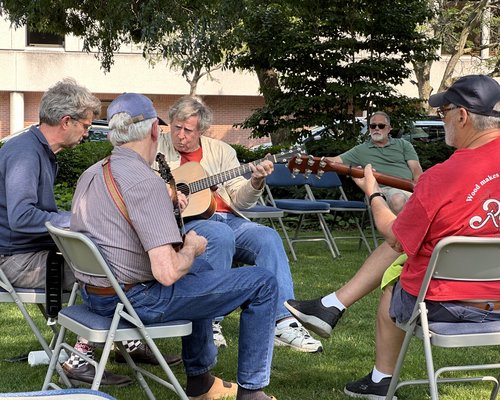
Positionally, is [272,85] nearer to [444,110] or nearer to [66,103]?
[66,103]

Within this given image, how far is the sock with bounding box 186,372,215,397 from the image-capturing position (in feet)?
14.8

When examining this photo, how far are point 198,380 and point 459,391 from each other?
1356 mm

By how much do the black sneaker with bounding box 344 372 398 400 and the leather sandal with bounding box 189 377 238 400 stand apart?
59 cm

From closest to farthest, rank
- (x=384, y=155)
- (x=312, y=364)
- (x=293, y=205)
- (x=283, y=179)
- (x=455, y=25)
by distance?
(x=312, y=364), (x=293, y=205), (x=384, y=155), (x=283, y=179), (x=455, y=25)

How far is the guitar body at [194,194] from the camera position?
5922 mm

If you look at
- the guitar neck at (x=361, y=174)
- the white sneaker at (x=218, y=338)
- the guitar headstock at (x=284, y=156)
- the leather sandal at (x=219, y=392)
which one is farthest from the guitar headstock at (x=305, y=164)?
the leather sandal at (x=219, y=392)

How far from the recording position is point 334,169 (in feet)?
17.5

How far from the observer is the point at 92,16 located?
14.8 m

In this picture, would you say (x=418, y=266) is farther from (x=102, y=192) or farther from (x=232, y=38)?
(x=232, y=38)

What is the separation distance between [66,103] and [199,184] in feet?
4.72

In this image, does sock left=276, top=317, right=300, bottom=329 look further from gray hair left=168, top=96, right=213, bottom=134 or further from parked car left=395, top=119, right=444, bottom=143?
parked car left=395, top=119, right=444, bottom=143

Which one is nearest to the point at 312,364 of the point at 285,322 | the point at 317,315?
the point at 285,322

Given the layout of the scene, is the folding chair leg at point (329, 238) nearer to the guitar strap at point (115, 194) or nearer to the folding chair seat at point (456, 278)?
the folding chair seat at point (456, 278)

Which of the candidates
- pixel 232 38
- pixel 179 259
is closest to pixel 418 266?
pixel 179 259
